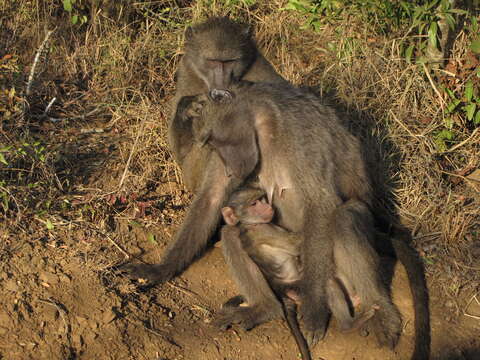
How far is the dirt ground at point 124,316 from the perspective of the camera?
3.05 meters

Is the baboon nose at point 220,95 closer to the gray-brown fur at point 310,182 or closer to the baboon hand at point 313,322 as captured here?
the gray-brown fur at point 310,182

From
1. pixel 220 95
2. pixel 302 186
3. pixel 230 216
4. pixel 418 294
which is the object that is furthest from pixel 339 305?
pixel 220 95

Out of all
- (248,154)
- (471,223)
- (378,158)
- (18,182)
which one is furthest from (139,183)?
(471,223)

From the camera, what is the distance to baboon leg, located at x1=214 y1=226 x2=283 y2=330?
11.1 ft

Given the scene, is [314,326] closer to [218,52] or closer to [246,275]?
[246,275]

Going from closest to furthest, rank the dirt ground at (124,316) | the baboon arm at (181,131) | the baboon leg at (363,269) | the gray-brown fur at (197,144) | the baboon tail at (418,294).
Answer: the dirt ground at (124,316) < the baboon tail at (418,294) < the baboon leg at (363,269) < the gray-brown fur at (197,144) < the baboon arm at (181,131)

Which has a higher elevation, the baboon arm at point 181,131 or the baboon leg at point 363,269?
the baboon arm at point 181,131

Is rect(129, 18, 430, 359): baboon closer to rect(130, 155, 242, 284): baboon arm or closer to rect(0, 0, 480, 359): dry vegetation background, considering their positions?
rect(130, 155, 242, 284): baboon arm

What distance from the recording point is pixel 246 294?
11.3 feet

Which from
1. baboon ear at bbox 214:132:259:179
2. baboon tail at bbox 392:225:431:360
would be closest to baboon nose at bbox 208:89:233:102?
baboon ear at bbox 214:132:259:179

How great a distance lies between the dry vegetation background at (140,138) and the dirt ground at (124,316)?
0.01m

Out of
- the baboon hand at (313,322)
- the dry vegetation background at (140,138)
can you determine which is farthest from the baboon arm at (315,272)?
the dry vegetation background at (140,138)

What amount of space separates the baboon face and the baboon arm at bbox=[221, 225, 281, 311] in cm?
119

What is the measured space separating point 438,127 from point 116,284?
8.92 feet
